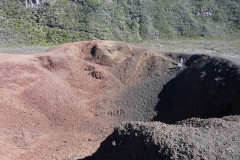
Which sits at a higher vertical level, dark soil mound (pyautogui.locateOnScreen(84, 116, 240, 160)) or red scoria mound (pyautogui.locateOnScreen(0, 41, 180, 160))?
dark soil mound (pyautogui.locateOnScreen(84, 116, 240, 160))

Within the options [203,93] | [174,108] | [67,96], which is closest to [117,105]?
[67,96]

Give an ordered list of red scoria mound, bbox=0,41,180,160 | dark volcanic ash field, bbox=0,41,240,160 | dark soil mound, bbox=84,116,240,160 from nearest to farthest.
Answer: dark soil mound, bbox=84,116,240,160 < dark volcanic ash field, bbox=0,41,240,160 < red scoria mound, bbox=0,41,180,160

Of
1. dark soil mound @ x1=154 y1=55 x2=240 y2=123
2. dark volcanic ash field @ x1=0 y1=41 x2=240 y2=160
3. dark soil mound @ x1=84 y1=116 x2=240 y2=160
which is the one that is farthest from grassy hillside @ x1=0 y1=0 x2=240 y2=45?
dark soil mound @ x1=84 y1=116 x2=240 y2=160

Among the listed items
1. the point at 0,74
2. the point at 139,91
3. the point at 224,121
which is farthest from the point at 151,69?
the point at 0,74

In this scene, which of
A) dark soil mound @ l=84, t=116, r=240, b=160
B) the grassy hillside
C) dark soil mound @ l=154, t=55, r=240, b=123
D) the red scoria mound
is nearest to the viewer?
dark soil mound @ l=84, t=116, r=240, b=160

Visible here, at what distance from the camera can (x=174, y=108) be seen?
1347 centimetres

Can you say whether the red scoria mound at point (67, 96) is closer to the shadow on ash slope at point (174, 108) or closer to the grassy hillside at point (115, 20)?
the shadow on ash slope at point (174, 108)

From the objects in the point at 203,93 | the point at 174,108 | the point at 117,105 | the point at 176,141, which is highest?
the point at 176,141

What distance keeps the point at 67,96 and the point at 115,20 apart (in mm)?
31335

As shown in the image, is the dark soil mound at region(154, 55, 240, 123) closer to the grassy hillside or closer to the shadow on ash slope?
the shadow on ash slope

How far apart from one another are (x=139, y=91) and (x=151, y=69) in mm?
2954

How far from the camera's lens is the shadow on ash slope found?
632cm

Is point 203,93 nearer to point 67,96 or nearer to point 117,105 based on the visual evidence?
point 117,105

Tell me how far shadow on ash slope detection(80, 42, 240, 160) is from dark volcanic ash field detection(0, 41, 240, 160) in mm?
32
